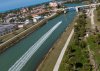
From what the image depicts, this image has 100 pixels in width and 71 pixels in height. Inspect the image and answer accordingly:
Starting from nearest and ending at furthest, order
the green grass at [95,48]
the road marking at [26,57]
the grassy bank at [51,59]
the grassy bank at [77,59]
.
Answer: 1. the grassy bank at [77,59]
2. the green grass at [95,48]
3. the grassy bank at [51,59]
4. the road marking at [26,57]

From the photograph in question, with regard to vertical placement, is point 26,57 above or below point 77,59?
below

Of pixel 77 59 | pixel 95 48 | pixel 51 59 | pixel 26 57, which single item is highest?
pixel 77 59

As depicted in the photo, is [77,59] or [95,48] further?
[95,48]

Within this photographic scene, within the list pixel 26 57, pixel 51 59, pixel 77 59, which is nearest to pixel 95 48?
pixel 77 59

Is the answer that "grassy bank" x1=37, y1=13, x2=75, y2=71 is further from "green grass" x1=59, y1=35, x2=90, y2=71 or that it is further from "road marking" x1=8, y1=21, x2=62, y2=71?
"road marking" x1=8, y1=21, x2=62, y2=71

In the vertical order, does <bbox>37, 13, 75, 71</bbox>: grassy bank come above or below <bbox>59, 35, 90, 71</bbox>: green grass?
below

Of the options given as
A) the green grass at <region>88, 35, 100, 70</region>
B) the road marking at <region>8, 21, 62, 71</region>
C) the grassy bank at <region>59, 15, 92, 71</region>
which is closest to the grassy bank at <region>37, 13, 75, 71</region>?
the grassy bank at <region>59, 15, 92, 71</region>

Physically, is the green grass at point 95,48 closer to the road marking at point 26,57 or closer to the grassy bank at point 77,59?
the grassy bank at point 77,59

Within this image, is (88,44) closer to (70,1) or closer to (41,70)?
(41,70)

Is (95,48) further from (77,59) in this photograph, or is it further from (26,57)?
(26,57)

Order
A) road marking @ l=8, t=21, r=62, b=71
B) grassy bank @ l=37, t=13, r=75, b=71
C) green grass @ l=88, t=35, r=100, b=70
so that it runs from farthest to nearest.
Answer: road marking @ l=8, t=21, r=62, b=71, grassy bank @ l=37, t=13, r=75, b=71, green grass @ l=88, t=35, r=100, b=70

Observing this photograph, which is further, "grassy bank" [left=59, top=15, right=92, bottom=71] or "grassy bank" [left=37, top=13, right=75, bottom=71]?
"grassy bank" [left=37, top=13, right=75, bottom=71]

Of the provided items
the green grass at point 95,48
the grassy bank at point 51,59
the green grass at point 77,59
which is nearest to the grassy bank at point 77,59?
the green grass at point 77,59
